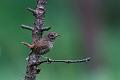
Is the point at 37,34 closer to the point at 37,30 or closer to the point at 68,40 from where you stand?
the point at 37,30

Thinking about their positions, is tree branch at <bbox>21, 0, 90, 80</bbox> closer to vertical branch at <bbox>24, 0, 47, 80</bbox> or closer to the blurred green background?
vertical branch at <bbox>24, 0, 47, 80</bbox>

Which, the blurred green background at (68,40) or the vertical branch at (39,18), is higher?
the blurred green background at (68,40)

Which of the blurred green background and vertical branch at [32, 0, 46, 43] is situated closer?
vertical branch at [32, 0, 46, 43]

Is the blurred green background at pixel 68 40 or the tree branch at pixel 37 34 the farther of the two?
the blurred green background at pixel 68 40

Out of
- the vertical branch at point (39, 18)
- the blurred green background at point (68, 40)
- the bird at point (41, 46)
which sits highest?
the blurred green background at point (68, 40)

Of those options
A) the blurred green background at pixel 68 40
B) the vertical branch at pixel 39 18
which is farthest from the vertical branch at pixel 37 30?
the blurred green background at pixel 68 40

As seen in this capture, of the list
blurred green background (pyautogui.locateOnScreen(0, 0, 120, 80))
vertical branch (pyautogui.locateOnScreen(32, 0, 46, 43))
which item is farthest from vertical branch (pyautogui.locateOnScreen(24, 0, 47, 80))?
blurred green background (pyautogui.locateOnScreen(0, 0, 120, 80))

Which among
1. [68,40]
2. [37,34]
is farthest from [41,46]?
[68,40]

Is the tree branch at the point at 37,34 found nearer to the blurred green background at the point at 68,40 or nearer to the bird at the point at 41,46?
the bird at the point at 41,46
